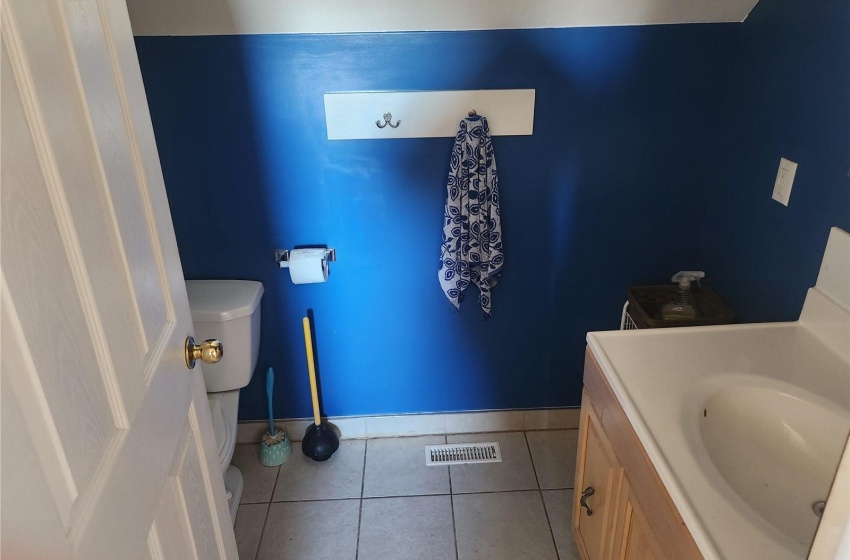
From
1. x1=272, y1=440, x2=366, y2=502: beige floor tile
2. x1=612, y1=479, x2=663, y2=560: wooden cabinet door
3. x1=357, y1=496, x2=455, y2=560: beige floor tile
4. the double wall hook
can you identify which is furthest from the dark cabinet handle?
the double wall hook

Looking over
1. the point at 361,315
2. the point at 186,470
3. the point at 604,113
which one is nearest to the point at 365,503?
the point at 361,315

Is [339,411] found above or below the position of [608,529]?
below

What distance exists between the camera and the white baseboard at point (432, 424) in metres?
2.38

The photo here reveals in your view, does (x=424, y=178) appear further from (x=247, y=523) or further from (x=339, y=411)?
(x=247, y=523)

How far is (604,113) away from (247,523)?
1.77 m

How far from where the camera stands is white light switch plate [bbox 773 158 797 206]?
61.7 inches

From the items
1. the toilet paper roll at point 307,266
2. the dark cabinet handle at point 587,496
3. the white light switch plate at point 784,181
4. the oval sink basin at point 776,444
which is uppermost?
the white light switch plate at point 784,181

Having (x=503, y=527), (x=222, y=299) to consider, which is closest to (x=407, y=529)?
(x=503, y=527)

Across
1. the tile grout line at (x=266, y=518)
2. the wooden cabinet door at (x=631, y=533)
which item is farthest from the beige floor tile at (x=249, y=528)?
the wooden cabinet door at (x=631, y=533)

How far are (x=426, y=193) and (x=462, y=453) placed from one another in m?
Result: 0.99

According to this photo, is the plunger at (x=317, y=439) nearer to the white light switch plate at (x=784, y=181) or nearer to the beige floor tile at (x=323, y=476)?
the beige floor tile at (x=323, y=476)

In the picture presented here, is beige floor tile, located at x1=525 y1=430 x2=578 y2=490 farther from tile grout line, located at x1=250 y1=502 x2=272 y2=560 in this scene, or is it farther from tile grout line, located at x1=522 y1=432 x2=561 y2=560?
tile grout line, located at x1=250 y1=502 x2=272 y2=560

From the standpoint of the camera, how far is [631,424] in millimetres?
1238

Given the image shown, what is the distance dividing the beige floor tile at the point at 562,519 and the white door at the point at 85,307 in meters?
1.22
